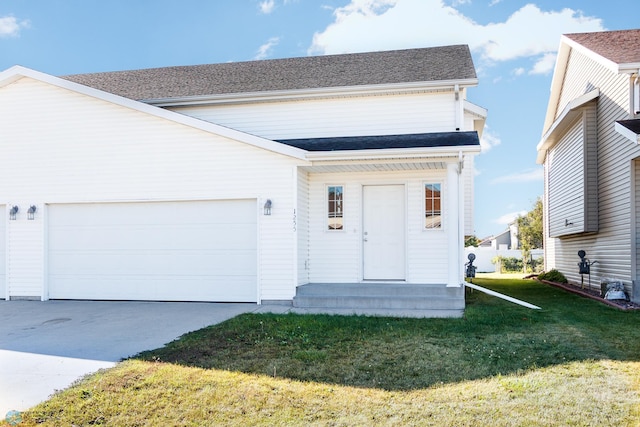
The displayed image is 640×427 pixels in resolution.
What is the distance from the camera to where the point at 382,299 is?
9.07 metres

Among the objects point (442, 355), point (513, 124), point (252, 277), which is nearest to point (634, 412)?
point (442, 355)

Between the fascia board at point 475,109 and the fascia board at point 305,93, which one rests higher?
the fascia board at point 305,93

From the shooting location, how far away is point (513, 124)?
23.2 metres

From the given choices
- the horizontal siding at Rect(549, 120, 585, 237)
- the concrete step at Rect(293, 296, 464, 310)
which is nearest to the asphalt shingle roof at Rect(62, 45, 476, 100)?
the horizontal siding at Rect(549, 120, 585, 237)

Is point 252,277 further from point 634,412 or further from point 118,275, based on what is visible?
point 634,412

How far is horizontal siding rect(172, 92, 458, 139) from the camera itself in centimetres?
1090

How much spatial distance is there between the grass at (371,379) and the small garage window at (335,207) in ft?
12.0

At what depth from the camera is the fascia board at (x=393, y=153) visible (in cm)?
890

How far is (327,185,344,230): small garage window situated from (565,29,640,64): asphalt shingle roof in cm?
601

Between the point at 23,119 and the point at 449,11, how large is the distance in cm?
1260

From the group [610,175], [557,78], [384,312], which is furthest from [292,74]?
[557,78]

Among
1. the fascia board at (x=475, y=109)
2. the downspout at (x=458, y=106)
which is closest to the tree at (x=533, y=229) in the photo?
the fascia board at (x=475, y=109)

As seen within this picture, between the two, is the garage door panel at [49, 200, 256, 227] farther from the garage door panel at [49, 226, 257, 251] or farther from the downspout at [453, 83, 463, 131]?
the downspout at [453, 83, 463, 131]

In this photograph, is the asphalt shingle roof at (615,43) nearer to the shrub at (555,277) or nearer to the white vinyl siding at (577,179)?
the white vinyl siding at (577,179)
